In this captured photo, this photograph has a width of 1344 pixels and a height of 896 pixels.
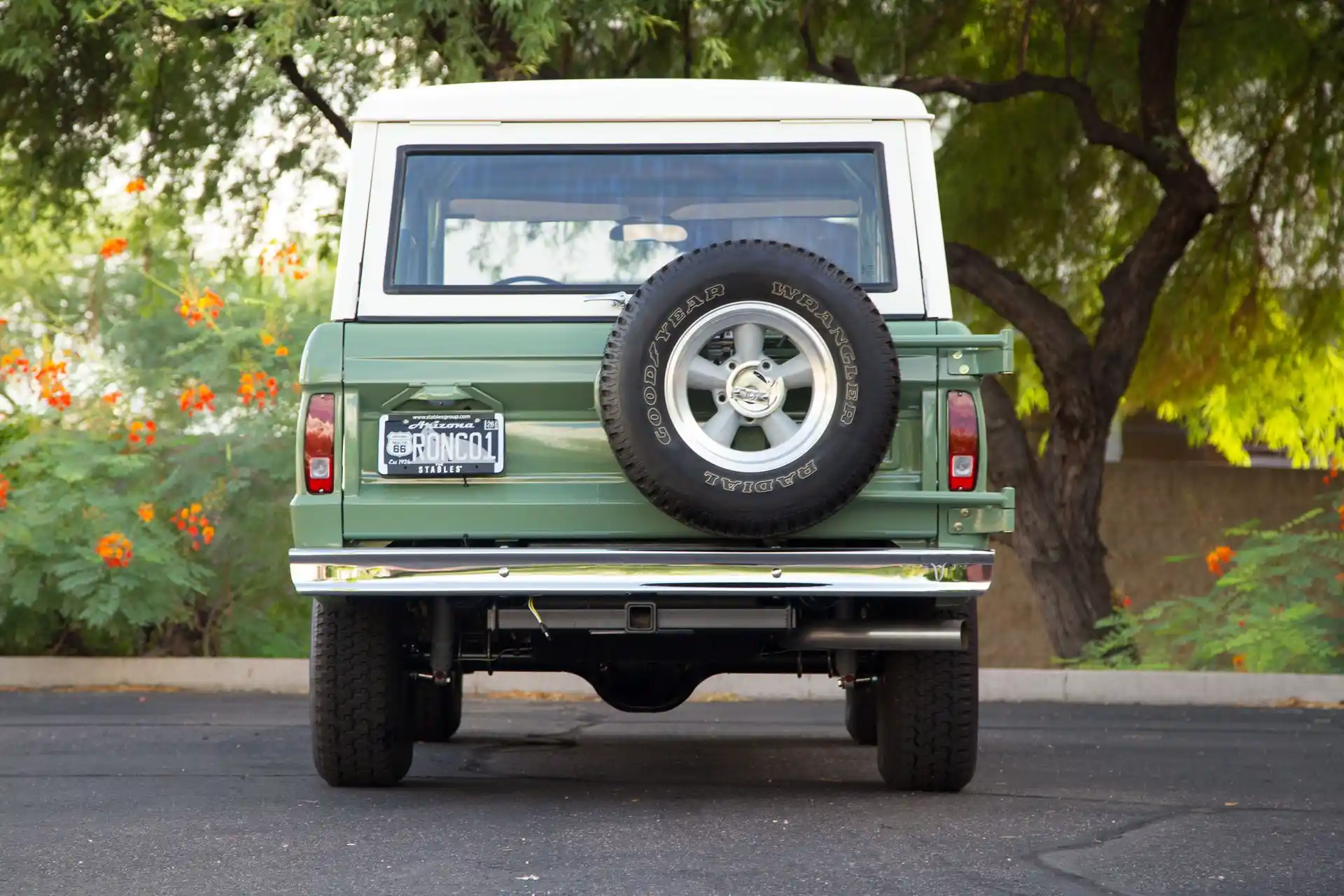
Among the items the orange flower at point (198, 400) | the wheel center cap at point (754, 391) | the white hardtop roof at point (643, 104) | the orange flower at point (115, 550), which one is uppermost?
the white hardtop roof at point (643, 104)

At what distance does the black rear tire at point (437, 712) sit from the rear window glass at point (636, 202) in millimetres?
2563

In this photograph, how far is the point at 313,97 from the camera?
506 inches

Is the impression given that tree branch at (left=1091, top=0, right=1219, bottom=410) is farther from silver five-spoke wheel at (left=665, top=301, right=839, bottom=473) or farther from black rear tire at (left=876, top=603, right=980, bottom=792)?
silver five-spoke wheel at (left=665, top=301, right=839, bottom=473)

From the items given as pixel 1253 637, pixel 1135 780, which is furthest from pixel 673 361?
pixel 1253 637

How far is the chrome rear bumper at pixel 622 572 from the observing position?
18.9 feet

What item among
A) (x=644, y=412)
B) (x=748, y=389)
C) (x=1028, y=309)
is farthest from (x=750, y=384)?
(x=1028, y=309)

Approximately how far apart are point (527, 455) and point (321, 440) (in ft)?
2.10

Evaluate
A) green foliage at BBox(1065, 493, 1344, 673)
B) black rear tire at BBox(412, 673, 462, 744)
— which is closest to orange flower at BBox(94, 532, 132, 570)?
black rear tire at BBox(412, 673, 462, 744)

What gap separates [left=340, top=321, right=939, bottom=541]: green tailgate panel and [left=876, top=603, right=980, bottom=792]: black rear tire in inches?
25.4

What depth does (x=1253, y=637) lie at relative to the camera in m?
11.7

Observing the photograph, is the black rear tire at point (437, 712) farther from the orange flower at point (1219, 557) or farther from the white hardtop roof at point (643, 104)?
the orange flower at point (1219, 557)

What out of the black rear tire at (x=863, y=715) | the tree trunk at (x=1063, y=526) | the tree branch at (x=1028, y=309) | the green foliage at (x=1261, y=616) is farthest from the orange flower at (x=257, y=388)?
the green foliage at (x=1261, y=616)

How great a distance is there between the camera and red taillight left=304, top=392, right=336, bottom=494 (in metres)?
5.89

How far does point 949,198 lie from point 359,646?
30.6ft
